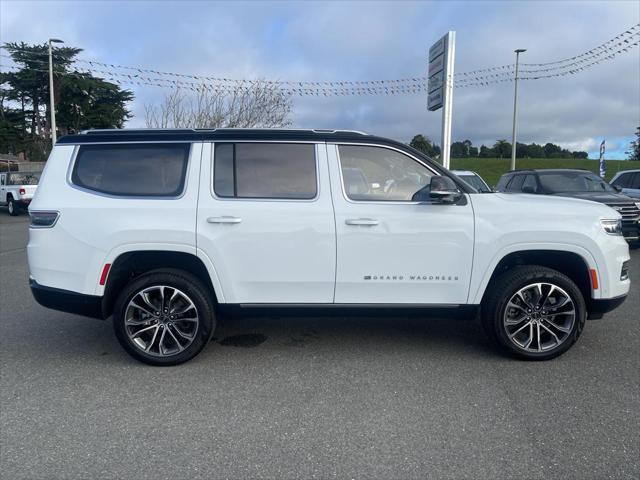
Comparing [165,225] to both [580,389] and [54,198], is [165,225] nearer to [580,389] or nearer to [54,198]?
[54,198]

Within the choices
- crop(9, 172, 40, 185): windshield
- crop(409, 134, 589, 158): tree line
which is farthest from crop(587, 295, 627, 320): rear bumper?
crop(409, 134, 589, 158): tree line

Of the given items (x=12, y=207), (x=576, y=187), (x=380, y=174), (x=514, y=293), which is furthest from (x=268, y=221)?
(x=12, y=207)

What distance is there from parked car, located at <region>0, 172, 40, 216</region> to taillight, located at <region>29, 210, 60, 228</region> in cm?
1876

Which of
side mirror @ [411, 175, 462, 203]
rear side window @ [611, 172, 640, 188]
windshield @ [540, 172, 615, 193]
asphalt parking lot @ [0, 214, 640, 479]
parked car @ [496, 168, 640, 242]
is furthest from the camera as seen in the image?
rear side window @ [611, 172, 640, 188]

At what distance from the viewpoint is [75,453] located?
3051 mm

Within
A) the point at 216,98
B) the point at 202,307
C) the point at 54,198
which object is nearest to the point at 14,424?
the point at 202,307

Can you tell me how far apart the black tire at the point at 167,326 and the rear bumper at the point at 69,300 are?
0.19 m

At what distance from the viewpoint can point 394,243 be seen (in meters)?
4.20

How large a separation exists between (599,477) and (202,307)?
3.02 m

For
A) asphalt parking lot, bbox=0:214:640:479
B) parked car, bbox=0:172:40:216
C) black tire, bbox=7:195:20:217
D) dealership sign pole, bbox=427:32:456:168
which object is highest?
dealership sign pole, bbox=427:32:456:168

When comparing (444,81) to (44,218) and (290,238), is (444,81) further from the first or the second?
(44,218)

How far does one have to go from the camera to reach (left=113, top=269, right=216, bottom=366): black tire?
424 centimetres

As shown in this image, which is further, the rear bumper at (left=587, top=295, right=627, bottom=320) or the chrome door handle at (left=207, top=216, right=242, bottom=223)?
the rear bumper at (left=587, top=295, right=627, bottom=320)

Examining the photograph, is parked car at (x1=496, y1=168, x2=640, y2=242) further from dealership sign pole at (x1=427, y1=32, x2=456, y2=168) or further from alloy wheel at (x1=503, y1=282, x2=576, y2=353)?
alloy wheel at (x1=503, y1=282, x2=576, y2=353)
